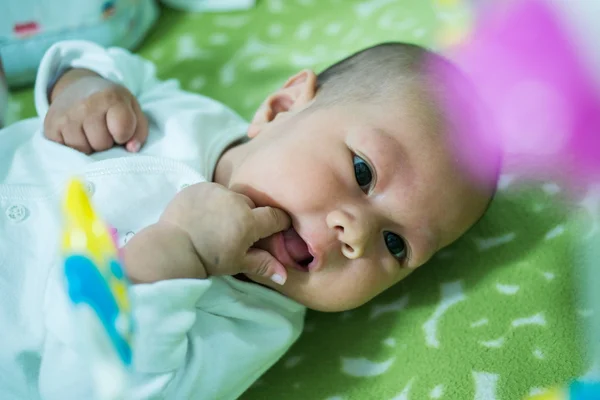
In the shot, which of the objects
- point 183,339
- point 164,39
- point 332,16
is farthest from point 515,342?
point 164,39

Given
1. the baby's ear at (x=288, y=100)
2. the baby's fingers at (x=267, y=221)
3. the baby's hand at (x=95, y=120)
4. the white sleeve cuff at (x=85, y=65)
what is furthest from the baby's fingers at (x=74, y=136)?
the baby's fingers at (x=267, y=221)

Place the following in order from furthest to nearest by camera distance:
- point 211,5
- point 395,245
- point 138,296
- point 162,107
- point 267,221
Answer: point 211,5 < point 162,107 < point 395,245 < point 267,221 < point 138,296

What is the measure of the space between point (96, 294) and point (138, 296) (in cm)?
18

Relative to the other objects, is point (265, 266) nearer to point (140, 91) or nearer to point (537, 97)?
point (537, 97)

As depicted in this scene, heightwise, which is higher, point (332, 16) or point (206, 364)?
point (332, 16)

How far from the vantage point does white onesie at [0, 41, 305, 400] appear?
2.28 ft

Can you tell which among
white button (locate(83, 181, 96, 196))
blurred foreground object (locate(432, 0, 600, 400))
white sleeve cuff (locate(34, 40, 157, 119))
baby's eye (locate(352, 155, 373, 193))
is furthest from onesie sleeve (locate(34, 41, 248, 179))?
blurred foreground object (locate(432, 0, 600, 400))

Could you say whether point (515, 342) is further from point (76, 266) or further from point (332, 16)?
point (332, 16)

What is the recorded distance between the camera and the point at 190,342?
0.78 meters

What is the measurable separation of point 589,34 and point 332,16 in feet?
2.76

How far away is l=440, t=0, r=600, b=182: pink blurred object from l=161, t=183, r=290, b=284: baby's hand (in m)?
0.30

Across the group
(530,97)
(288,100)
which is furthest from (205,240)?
(530,97)

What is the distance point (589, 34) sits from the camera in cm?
68

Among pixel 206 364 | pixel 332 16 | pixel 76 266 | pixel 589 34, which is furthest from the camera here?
pixel 332 16
